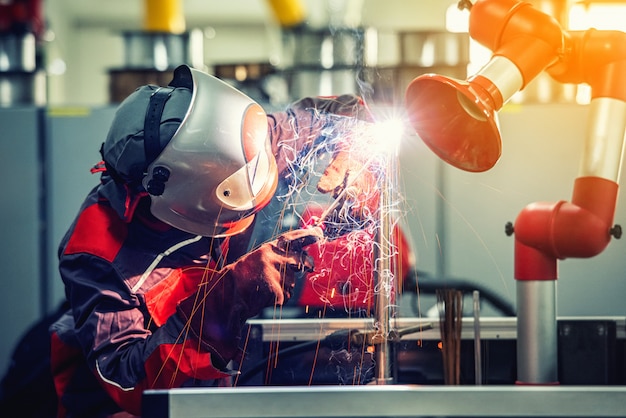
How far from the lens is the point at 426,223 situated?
3.09 metres

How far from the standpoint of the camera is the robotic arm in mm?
1306

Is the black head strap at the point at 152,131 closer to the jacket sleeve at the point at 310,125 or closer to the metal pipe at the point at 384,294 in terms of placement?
the jacket sleeve at the point at 310,125

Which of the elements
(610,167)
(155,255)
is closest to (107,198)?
(155,255)

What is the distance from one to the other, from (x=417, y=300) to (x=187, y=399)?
67.6 inches

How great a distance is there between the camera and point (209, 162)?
1536 millimetres

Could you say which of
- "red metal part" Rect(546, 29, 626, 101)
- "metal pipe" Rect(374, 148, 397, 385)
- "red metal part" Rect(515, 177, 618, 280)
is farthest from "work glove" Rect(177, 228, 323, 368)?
"red metal part" Rect(546, 29, 626, 101)

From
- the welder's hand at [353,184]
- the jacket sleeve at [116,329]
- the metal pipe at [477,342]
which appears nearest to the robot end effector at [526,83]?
the metal pipe at [477,342]

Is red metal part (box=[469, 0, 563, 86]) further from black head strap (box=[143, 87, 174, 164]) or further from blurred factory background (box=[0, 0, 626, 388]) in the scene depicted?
blurred factory background (box=[0, 0, 626, 388])

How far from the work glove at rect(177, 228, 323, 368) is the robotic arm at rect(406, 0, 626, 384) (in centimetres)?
31

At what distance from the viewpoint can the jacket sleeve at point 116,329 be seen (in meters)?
1.46

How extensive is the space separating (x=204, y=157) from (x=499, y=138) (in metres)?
0.58

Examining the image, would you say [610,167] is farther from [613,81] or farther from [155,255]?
[155,255]

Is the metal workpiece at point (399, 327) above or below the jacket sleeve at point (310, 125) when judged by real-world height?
below

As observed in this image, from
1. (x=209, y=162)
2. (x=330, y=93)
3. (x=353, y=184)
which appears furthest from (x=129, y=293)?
(x=330, y=93)
